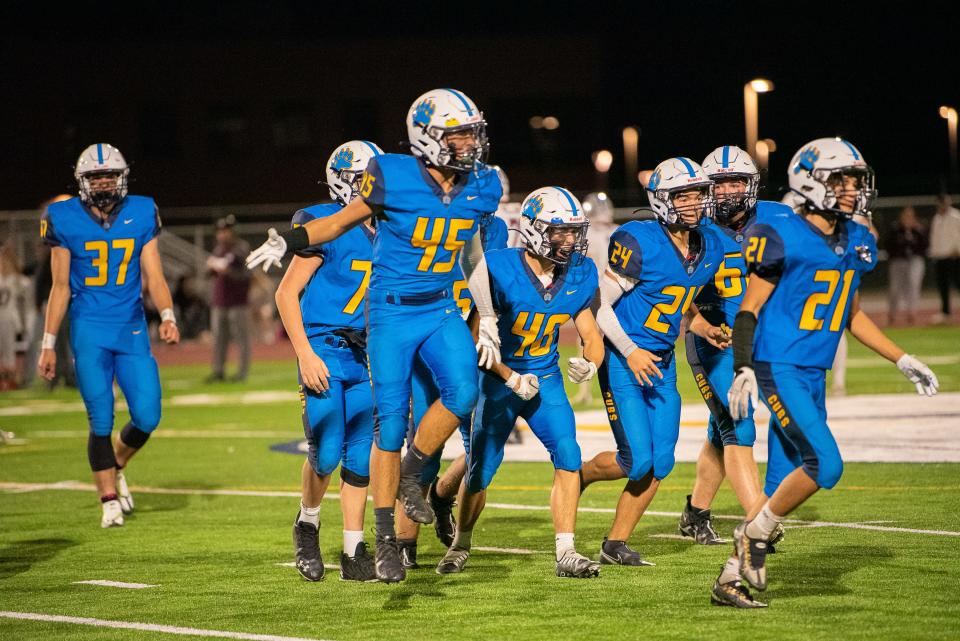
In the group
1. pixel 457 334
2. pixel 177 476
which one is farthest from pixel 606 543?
pixel 177 476

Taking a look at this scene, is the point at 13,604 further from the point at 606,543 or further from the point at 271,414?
the point at 271,414

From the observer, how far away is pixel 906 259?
2323 centimetres

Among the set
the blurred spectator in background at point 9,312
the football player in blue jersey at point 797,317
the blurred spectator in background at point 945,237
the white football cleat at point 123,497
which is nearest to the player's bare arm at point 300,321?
the football player in blue jersey at point 797,317

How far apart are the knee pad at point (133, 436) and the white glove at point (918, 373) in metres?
4.75

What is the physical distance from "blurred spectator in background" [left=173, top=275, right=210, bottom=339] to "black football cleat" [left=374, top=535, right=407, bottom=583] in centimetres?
1994

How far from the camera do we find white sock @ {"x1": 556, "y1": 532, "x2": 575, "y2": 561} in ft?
21.9

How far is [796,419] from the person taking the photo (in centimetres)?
581

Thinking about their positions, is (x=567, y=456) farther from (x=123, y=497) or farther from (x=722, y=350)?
(x=123, y=497)

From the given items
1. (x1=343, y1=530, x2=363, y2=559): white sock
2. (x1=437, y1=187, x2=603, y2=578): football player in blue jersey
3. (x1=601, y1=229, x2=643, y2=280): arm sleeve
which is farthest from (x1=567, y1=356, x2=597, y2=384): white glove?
(x1=343, y1=530, x2=363, y2=559): white sock

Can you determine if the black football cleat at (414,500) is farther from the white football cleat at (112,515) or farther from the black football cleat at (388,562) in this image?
the white football cleat at (112,515)

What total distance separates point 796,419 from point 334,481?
5.31 m

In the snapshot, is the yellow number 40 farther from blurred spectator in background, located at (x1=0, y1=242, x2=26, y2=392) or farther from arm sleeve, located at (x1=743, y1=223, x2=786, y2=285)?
blurred spectator in background, located at (x1=0, y1=242, x2=26, y2=392)

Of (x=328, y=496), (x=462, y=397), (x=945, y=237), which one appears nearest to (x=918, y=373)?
(x=462, y=397)

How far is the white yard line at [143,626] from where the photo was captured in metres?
5.64
